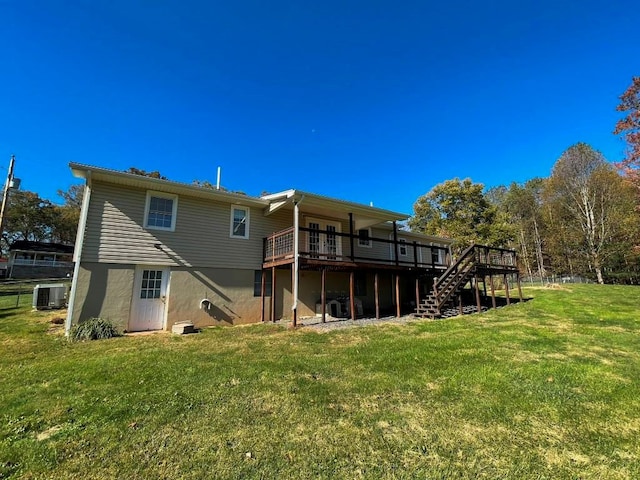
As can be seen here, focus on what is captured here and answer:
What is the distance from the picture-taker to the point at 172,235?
10.3m

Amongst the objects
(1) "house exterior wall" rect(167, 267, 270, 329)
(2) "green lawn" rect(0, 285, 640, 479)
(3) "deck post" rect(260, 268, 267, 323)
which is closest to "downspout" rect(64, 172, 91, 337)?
(2) "green lawn" rect(0, 285, 640, 479)

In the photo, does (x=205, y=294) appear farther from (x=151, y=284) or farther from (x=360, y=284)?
(x=360, y=284)

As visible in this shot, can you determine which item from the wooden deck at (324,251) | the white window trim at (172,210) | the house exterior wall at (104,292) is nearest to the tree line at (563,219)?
the wooden deck at (324,251)

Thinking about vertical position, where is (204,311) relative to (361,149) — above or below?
below

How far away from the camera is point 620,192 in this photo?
78.3 feet

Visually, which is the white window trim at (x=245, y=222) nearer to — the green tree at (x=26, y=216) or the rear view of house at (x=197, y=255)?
the rear view of house at (x=197, y=255)

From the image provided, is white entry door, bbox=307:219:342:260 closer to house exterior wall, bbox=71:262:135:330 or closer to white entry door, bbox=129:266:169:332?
white entry door, bbox=129:266:169:332

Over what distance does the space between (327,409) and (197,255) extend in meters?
8.36

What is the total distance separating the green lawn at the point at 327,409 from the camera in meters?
2.73

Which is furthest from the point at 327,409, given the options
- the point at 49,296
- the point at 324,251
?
the point at 49,296

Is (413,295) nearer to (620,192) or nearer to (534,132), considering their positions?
(534,132)

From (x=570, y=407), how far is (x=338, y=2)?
15101 mm

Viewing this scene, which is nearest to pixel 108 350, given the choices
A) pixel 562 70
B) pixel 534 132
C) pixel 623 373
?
pixel 623 373

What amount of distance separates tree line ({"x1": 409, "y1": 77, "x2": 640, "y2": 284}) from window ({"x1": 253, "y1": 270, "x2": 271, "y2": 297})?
21.6m
